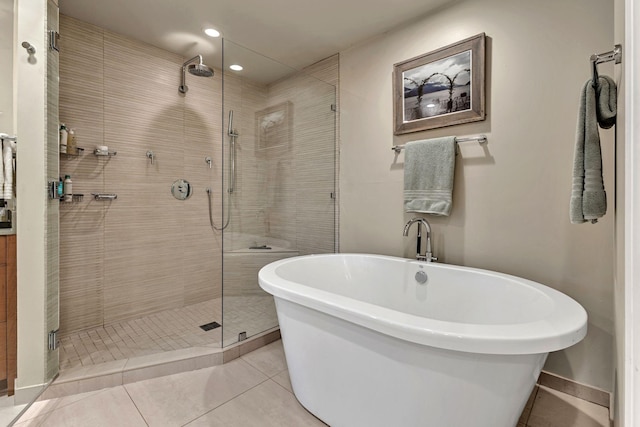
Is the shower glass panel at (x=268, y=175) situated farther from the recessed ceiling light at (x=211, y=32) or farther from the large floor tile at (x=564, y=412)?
the large floor tile at (x=564, y=412)

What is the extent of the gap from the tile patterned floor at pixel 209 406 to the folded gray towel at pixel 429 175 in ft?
4.04

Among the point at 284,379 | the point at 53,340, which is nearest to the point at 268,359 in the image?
the point at 284,379

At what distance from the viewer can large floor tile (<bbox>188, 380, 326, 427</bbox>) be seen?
58.3 inches

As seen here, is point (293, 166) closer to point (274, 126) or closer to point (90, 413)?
point (274, 126)

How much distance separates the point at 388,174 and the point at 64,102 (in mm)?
2628

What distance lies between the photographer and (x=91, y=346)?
2158mm

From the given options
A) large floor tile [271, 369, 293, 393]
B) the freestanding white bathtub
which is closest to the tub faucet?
the freestanding white bathtub

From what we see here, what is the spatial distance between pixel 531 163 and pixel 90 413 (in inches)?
112

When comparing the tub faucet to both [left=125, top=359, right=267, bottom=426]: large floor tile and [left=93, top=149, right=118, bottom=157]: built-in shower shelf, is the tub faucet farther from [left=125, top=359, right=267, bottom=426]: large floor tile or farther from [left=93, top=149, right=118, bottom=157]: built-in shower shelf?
[left=93, top=149, right=118, bottom=157]: built-in shower shelf

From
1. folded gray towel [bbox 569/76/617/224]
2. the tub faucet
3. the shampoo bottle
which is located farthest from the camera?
the shampoo bottle

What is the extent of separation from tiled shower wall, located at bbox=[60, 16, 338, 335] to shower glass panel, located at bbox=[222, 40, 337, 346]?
0.01 m

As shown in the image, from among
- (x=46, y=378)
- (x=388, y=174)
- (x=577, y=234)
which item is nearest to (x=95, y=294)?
(x=46, y=378)

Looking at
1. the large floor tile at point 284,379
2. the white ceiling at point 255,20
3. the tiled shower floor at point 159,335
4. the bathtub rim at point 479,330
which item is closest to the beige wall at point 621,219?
the bathtub rim at point 479,330

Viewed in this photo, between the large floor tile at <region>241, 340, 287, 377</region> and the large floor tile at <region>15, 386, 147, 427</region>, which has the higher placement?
the large floor tile at <region>241, 340, 287, 377</region>
